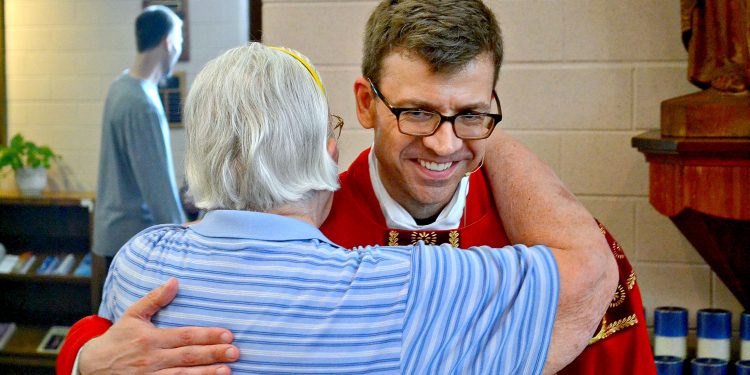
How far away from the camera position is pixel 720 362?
9.21ft

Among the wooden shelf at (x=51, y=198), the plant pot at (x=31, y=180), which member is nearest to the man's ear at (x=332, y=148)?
the wooden shelf at (x=51, y=198)

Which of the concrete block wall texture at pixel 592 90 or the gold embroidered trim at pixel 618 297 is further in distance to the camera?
the concrete block wall texture at pixel 592 90

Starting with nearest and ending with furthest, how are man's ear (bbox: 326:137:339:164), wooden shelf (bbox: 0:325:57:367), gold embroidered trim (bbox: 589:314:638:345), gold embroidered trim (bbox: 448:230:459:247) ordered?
man's ear (bbox: 326:137:339:164) < gold embroidered trim (bbox: 589:314:638:345) < gold embroidered trim (bbox: 448:230:459:247) < wooden shelf (bbox: 0:325:57:367)

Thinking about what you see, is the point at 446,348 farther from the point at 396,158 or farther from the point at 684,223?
the point at 684,223

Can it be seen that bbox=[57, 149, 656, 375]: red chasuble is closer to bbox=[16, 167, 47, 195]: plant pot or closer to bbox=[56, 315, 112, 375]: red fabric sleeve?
bbox=[56, 315, 112, 375]: red fabric sleeve

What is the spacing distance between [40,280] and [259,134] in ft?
9.83

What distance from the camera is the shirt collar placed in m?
1.34

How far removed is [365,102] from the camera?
177cm

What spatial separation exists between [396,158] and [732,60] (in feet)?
3.93

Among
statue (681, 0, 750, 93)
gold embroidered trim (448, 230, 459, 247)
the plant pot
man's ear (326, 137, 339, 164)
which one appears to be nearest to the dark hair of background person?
the plant pot

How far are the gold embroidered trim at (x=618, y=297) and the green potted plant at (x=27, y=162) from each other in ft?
9.37

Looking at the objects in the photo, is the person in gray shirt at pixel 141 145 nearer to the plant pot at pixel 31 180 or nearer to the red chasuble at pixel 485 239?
the plant pot at pixel 31 180

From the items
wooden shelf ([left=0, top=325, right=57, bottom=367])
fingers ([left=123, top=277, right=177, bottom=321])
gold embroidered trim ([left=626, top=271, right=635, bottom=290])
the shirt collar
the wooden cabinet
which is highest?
the shirt collar

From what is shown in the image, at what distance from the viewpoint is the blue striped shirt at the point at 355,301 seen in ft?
4.19
